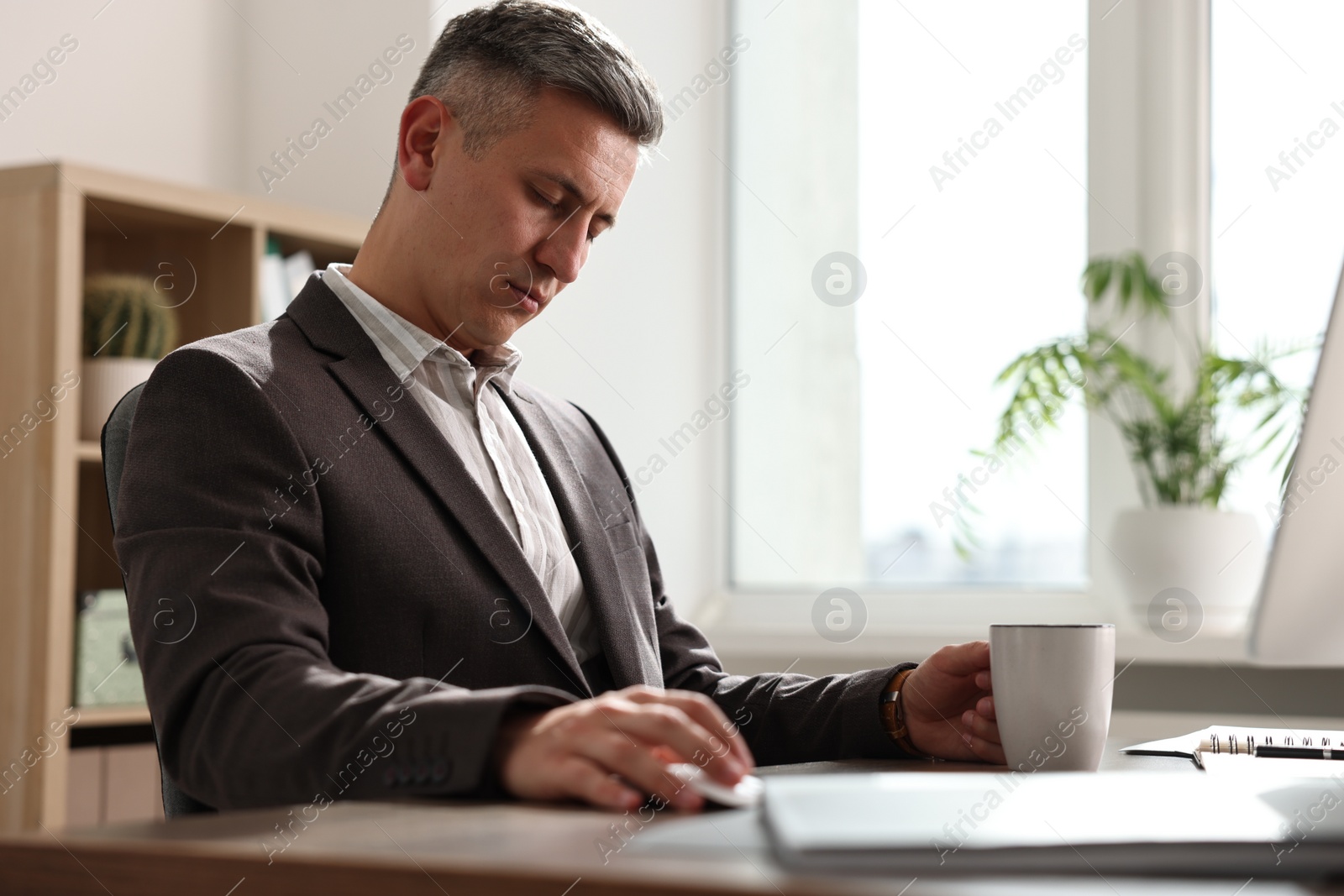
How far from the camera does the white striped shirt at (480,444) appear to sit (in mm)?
1295

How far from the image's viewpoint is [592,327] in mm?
2607

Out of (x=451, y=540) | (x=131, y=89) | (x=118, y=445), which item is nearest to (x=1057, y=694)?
(x=451, y=540)

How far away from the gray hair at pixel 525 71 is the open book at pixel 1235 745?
0.84m

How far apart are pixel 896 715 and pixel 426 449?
1.59 ft

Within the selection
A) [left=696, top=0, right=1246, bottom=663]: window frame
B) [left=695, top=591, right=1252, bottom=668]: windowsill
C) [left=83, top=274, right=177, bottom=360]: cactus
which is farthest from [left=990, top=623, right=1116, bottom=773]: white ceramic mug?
[left=83, top=274, right=177, bottom=360]: cactus

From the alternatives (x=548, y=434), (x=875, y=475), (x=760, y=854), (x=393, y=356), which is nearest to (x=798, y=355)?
(x=875, y=475)

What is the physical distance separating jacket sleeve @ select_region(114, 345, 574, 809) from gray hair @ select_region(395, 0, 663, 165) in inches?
17.8

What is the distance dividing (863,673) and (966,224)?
5.47 ft

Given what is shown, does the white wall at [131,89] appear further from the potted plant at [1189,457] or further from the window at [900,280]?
the potted plant at [1189,457]

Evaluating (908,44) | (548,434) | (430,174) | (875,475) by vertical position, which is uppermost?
(908,44)

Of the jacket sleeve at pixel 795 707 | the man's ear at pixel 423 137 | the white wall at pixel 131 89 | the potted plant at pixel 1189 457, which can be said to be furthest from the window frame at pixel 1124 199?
the white wall at pixel 131 89

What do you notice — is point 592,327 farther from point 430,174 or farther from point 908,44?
point 430,174

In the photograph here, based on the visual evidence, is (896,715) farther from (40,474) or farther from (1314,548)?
(40,474)

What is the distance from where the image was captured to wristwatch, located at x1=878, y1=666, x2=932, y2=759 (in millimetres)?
1090
